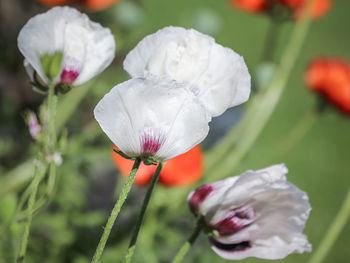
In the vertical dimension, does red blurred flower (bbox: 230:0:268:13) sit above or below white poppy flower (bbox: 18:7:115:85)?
below

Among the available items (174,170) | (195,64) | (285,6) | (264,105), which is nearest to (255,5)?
(285,6)

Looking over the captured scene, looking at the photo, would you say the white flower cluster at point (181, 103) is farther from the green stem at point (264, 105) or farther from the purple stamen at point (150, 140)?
the green stem at point (264, 105)

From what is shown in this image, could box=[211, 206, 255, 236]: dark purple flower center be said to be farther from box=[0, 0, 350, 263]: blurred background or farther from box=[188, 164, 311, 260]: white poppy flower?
box=[0, 0, 350, 263]: blurred background

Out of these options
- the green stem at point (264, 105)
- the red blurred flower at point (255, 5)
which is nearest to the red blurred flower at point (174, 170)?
the green stem at point (264, 105)

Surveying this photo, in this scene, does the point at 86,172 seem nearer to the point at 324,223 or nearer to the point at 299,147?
the point at 324,223

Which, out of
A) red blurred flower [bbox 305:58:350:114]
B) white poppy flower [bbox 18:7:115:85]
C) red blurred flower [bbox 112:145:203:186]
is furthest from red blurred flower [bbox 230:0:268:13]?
white poppy flower [bbox 18:7:115:85]
